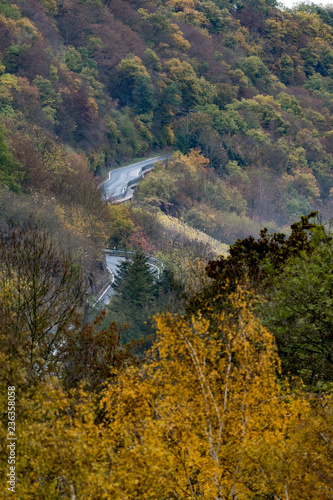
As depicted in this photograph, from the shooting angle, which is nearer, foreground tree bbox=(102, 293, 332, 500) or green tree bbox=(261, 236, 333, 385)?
foreground tree bbox=(102, 293, 332, 500)

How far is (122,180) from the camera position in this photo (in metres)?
55.0

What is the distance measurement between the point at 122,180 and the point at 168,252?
18.0 m

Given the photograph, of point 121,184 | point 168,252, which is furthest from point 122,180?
point 168,252

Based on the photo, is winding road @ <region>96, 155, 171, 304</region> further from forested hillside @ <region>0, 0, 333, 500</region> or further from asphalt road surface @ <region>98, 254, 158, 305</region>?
forested hillside @ <region>0, 0, 333, 500</region>

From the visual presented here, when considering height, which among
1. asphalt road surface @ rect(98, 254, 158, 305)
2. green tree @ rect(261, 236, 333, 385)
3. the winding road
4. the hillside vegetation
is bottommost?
green tree @ rect(261, 236, 333, 385)

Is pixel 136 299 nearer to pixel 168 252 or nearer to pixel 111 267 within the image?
pixel 111 267

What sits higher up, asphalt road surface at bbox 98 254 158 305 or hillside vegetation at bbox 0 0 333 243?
hillside vegetation at bbox 0 0 333 243

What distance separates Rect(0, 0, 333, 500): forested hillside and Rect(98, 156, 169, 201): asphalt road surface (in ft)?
5.90

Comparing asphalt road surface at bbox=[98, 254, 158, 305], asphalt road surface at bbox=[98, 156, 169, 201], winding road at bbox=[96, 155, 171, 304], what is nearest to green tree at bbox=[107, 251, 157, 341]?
asphalt road surface at bbox=[98, 254, 158, 305]

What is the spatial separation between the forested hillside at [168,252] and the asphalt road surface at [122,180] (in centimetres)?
180

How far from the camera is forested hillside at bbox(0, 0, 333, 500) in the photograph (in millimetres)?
7368

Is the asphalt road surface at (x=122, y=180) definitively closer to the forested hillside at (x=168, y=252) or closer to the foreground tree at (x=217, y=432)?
the forested hillside at (x=168, y=252)

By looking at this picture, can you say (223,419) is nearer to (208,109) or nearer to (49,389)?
(49,389)

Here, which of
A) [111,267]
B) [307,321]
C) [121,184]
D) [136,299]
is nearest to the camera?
[307,321]
